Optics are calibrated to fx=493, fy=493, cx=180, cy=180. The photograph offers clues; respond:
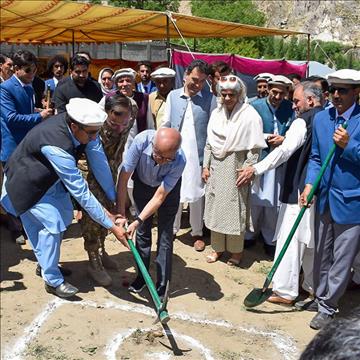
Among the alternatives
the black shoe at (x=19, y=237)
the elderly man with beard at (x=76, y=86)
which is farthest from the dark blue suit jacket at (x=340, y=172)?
the black shoe at (x=19, y=237)

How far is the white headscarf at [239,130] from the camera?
4.32 metres

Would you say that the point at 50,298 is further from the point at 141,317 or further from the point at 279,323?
the point at 279,323

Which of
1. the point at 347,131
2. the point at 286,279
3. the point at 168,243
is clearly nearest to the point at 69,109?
the point at 168,243

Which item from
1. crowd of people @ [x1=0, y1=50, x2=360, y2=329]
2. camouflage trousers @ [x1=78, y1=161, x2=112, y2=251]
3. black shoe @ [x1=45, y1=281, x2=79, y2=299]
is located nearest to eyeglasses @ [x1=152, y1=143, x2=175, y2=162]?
crowd of people @ [x1=0, y1=50, x2=360, y2=329]

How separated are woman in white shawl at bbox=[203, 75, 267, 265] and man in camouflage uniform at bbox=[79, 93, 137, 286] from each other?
813 millimetres

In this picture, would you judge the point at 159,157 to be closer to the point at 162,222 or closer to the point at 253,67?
the point at 162,222

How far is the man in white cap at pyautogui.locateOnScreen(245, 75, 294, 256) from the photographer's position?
15.2 ft

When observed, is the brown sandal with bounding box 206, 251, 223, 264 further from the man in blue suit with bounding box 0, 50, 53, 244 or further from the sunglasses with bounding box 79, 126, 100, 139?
the man in blue suit with bounding box 0, 50, 53, 244

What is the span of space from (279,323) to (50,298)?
181 cm

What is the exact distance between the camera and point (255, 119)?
14.3 ft

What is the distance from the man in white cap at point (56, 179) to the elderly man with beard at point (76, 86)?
52.7 inches

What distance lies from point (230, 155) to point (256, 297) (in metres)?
1.25

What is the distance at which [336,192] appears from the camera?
351 centimetres

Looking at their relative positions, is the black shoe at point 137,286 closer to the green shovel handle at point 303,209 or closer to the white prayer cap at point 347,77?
the green shovel handle at point 303,209
